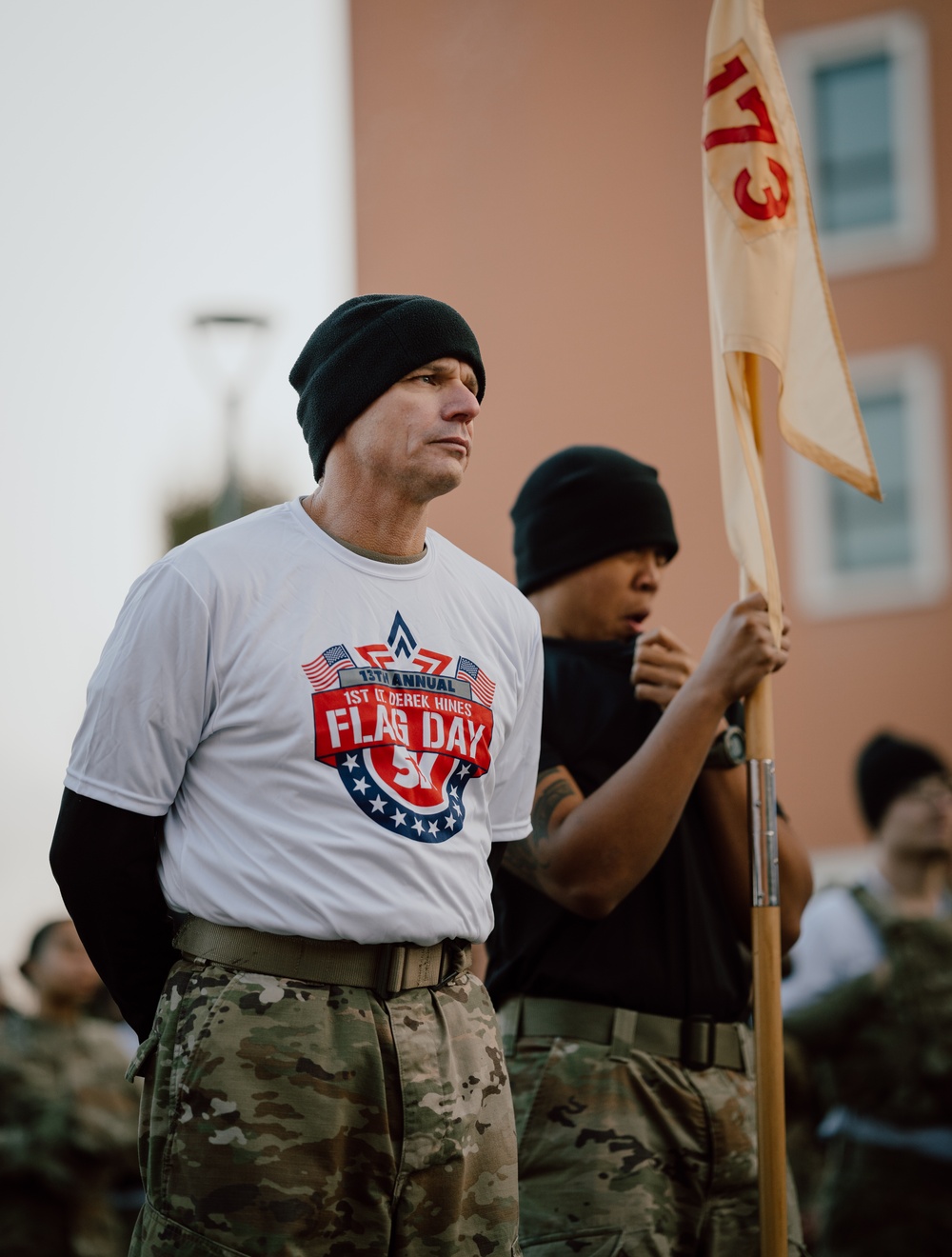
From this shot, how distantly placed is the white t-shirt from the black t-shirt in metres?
0.65

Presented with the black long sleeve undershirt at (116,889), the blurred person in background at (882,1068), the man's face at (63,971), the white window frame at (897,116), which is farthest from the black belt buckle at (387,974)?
the white window frame at (897,116)

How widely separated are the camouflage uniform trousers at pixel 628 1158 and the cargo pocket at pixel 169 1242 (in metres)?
0.90

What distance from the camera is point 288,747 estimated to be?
8.33 feet

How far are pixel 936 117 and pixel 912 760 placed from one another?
402 inches

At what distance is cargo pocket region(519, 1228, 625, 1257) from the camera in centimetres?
305

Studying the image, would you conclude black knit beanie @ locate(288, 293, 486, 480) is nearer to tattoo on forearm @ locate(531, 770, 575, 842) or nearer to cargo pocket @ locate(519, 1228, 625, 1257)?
tattoo on forearm @ locate(531, 770, 575, 842)

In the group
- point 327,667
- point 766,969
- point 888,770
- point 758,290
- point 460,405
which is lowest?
point 766,969

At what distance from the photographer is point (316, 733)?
2.54 meters

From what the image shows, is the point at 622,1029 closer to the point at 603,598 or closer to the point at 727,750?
the point at 727,750

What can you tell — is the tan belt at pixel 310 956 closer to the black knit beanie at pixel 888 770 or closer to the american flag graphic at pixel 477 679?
the american flag graphic at pixel 477 679

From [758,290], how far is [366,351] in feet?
3.85

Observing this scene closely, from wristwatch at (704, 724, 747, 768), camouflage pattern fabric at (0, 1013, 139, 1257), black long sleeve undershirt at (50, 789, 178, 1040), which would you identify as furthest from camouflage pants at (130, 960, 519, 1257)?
camouflage pattern fabric at (0, 1013, 139, 1257)

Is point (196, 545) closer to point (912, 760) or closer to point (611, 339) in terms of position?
point (912, 760)

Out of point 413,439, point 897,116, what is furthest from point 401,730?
point 897,116
